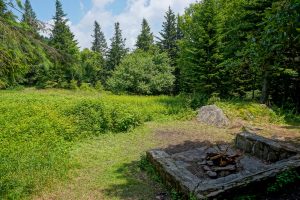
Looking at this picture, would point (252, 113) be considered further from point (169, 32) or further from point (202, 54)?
point (169, 32)

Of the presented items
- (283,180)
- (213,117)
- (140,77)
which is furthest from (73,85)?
(283,180)

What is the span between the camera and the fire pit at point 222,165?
5.16m

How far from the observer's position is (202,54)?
58.1 feet

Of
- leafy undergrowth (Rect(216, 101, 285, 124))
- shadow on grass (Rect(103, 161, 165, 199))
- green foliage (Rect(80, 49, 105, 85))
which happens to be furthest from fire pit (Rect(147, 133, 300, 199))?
green foliage (Rect(80, 49, 105, 85))

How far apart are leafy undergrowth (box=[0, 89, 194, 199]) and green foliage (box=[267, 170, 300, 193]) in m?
4.83

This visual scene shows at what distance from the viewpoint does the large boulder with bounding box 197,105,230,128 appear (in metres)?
12.0

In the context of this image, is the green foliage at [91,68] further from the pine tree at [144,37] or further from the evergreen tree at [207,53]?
the evergreen tree at [207,53]

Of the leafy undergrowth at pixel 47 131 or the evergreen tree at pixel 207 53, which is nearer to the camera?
the leafy undergrowth at pixel 47 131

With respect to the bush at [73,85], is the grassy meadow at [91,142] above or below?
below

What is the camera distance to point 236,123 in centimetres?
1205

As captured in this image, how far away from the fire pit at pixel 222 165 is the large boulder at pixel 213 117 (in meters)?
2.96

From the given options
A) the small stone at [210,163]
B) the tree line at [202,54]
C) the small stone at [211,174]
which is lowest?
the small stone at [211,174]

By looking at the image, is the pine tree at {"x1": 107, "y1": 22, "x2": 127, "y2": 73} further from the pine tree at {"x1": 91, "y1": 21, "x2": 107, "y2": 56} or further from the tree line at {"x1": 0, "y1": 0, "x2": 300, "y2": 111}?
the pine tree at {"x1": 91, "y1": 21, "x2": 107, "y2": 56}

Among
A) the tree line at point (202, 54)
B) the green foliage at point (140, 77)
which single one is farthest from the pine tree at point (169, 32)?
the green foliage at point (140, 77)
